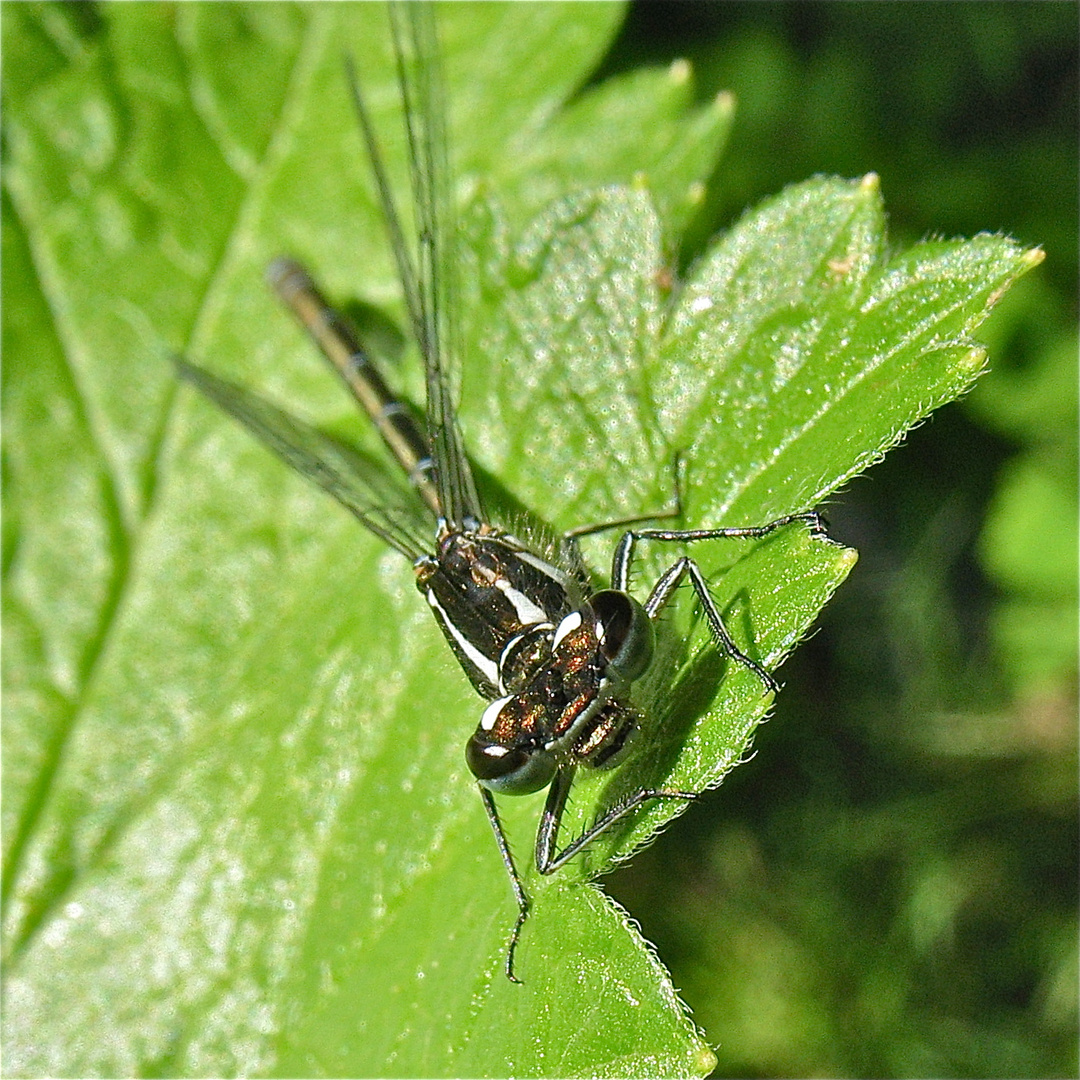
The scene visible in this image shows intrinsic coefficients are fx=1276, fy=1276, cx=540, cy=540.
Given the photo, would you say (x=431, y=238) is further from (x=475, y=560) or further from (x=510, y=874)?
(x=510, y=874)

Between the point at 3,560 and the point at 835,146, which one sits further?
the point at 835,146

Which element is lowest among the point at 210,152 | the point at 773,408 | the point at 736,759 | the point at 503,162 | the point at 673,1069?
the point at 673,1069

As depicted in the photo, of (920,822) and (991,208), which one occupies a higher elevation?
(991,208)

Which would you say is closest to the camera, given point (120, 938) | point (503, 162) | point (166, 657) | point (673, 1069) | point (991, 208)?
point (673, 1069)

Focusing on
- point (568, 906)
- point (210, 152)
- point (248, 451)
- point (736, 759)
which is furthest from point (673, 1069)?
point (210, 152)

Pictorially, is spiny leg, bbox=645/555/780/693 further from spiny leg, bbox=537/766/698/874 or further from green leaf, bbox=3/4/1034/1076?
spiny leg, bbox=537/766/698/874

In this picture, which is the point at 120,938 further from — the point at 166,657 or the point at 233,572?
the point at 233,572
